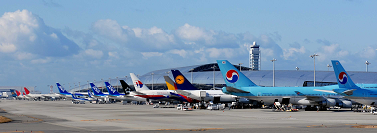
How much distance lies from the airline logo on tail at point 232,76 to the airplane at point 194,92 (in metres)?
10.9

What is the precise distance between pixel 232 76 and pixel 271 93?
22.1 ft

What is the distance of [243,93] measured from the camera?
2272 inches

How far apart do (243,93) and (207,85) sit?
10047cm

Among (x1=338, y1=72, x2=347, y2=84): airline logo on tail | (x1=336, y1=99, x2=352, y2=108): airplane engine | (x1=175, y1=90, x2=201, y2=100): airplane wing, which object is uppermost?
(x1=338, y1=72, x2=347, y2=84): airline logo on tail

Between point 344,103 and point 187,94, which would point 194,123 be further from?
point 344,103

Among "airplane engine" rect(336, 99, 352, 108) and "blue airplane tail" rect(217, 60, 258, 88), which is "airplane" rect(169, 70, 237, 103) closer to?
"blue airplane tail" rect(217, 60, 258, 88)

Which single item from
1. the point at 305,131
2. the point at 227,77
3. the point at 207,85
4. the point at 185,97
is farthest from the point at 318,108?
the point at 207,85

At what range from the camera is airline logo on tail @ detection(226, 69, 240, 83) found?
58438 mm

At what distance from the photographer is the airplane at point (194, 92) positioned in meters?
69.1

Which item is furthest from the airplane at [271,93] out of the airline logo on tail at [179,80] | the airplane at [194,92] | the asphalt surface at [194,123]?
the airline logo on tail at [179,80]

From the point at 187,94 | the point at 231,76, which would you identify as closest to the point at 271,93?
the point at 231,76

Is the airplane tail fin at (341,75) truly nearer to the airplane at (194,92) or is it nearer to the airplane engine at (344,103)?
the airplane engine at (344,103)

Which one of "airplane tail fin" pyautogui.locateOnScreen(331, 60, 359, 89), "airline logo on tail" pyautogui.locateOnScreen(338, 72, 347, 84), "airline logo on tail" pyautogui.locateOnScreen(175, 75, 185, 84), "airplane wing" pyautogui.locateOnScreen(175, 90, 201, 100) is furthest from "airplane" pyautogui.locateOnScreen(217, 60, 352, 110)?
"airline logo on tail" pyautogui.locateOnScreen(175, 75, 185, 84)

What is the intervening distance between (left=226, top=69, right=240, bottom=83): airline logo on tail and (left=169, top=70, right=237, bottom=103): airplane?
10.9m
